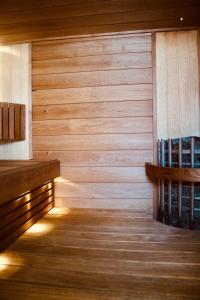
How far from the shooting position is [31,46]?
3344 millimetres

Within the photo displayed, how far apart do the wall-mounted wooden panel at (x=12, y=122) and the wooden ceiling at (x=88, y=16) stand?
93 centimetres

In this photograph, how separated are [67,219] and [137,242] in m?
0.99

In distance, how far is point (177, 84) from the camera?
120 inches

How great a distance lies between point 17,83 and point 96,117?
4.01ft

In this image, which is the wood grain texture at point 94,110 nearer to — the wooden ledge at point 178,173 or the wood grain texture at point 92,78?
the wood grain texture at point 92,78

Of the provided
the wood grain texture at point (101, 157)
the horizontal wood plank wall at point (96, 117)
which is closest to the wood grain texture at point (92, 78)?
the horizontal wood plank wall at point (96, 117)

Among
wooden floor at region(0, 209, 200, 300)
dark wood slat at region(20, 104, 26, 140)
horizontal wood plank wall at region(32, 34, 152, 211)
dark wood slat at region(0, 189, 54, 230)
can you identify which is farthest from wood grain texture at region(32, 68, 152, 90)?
wooden floor at region(0, 209, 200, 300)

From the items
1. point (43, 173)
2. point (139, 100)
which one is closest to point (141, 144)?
point (139, 100)

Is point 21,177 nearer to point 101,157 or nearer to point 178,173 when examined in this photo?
point 101,157

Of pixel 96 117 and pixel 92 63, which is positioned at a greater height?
pixel 92 63

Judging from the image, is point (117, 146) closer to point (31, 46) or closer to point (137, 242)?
point (137, 242)

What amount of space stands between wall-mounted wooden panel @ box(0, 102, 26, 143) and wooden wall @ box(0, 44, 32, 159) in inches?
4.0

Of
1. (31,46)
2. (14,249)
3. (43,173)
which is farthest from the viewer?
(31,46)

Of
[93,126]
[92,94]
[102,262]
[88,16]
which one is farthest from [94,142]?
[102,262]
